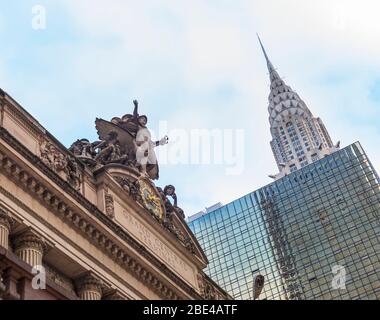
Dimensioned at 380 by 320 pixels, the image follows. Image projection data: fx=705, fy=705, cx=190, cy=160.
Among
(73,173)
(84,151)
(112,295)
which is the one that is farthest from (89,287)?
(84,151)

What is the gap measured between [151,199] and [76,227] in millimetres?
7662

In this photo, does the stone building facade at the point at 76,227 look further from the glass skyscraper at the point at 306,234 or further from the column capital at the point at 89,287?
the glass skyscraper at the point at 306,234

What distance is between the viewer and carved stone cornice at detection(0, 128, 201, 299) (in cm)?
2348

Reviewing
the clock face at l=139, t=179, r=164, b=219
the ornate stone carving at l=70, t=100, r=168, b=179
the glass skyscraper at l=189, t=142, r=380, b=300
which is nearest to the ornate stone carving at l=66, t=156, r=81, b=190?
the ornate stone carving at l=70, t=100, r=168, b=179

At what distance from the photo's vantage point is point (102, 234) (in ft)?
86.6

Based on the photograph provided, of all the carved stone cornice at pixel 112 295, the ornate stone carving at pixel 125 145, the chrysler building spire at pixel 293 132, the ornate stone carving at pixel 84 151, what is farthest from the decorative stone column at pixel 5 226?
the chrysler building spire at pixel 293 132

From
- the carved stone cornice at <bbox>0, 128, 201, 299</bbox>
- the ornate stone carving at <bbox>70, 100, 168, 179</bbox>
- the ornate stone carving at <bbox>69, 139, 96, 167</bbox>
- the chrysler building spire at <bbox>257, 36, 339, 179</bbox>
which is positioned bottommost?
the carved stone cornice at <bbox>0, 128, 201, 299</bbox>

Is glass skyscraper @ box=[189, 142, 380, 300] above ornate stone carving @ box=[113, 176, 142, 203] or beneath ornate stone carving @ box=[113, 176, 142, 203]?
above

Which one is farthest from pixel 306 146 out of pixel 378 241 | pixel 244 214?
pixel 378 241

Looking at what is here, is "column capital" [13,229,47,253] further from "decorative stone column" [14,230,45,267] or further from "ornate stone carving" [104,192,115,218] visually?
"ornate stone carving" [104,192,115,218]

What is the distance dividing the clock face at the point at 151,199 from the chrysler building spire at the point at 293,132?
299ft

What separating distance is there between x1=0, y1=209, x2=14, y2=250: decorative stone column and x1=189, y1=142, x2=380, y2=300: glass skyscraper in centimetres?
6682
